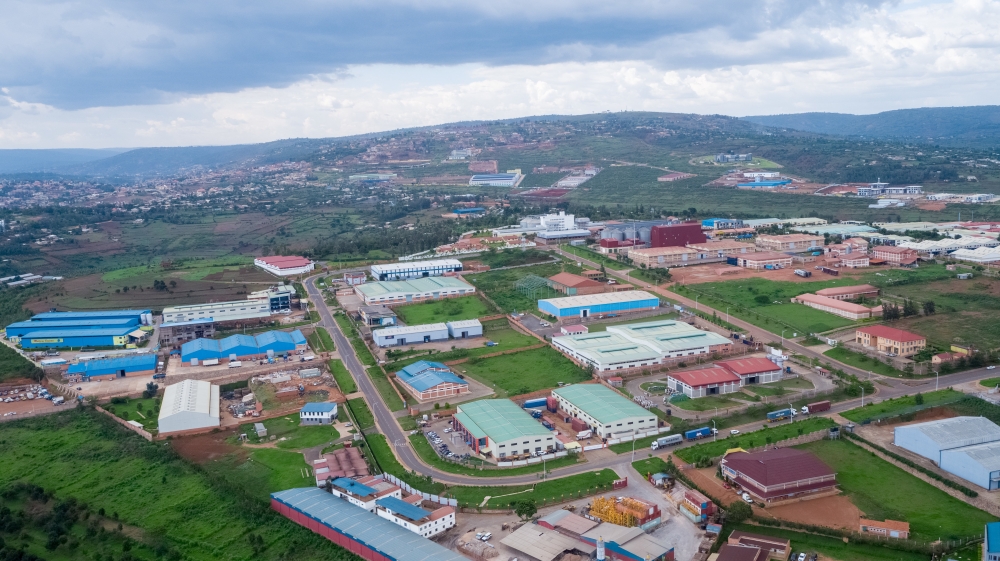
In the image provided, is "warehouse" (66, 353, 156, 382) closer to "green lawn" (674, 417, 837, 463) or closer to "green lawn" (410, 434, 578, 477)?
"green lawn" (410, 434, 578, 477)

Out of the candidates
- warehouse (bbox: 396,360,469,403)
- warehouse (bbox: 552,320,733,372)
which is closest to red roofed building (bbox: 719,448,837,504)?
warehouse (bbox: 552,320,733,372)

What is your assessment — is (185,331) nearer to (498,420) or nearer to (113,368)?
(113,368)

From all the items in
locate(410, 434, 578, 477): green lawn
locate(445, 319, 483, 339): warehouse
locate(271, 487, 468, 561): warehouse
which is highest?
locate(445, 319, 483, 339): warehouse

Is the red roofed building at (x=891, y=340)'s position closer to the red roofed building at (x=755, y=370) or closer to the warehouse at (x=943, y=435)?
the red roofed building at (x=755, y=370)

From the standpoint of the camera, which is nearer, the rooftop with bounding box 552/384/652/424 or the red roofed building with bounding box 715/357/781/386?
the rooftop with bounding box 552/384/652/424

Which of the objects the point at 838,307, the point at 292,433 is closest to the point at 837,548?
the point at 292,433

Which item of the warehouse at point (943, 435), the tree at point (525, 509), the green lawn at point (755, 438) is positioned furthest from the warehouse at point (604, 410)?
the warehouse at point (943, 435)
